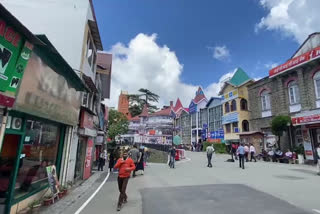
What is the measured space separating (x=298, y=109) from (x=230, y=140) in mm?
12107

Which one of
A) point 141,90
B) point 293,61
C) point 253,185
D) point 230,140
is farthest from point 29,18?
point 141,90

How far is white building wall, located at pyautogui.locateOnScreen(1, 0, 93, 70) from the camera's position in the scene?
29.6ft

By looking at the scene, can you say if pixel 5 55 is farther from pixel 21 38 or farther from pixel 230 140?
pixel 230 140

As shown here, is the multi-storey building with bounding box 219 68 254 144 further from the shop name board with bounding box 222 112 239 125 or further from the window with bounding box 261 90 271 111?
the window with bounding box 261 90 271 111

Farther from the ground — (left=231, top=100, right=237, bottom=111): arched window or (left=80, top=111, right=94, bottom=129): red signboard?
(left=231, top=100, right=237, bottom=111): arched window

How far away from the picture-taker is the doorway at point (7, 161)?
16.0 feet

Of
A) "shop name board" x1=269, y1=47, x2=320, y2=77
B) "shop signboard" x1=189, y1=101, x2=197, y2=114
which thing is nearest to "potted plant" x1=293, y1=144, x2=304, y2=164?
"shop name board" x1=269, y1=47, x2=320, y2=77

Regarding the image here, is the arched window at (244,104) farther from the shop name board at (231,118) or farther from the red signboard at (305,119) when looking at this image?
the red signboard at (305,119)

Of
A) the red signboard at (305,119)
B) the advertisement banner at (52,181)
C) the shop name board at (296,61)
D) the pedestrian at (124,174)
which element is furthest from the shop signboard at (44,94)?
the shop name board at (296,61)

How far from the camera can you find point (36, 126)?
6.06 meters

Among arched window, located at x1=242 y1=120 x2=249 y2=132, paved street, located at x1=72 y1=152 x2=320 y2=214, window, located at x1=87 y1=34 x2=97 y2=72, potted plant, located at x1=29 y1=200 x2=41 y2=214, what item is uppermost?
window, located at x1=87 y1=34 x2=97 y2=72

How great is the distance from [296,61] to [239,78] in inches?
462

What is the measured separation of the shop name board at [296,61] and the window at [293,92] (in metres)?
1.69

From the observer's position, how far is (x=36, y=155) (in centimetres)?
638
